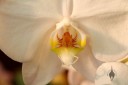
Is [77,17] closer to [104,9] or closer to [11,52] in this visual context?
[104,9]

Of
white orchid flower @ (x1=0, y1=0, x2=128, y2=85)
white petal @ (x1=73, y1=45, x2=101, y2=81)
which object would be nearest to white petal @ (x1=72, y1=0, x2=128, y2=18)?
white orchid flower @ (x1=0, y1=0, x2=128, y2=85)

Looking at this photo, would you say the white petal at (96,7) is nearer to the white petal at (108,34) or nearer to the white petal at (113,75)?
the white petal at (108,34)

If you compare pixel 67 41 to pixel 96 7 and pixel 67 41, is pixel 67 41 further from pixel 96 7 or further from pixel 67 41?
pixel 96 7

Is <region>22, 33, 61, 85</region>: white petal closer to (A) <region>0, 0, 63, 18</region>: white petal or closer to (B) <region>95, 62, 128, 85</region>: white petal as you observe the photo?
(A) <region>0, 0, 63, 18</region>: white petal

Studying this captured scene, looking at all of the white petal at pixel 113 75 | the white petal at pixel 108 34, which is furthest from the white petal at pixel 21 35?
the white petal at pixel 113 75

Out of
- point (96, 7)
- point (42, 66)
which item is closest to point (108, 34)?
point (96, 7)

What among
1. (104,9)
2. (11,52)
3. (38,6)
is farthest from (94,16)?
(11,52)

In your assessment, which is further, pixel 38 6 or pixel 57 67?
pixel 57 67
